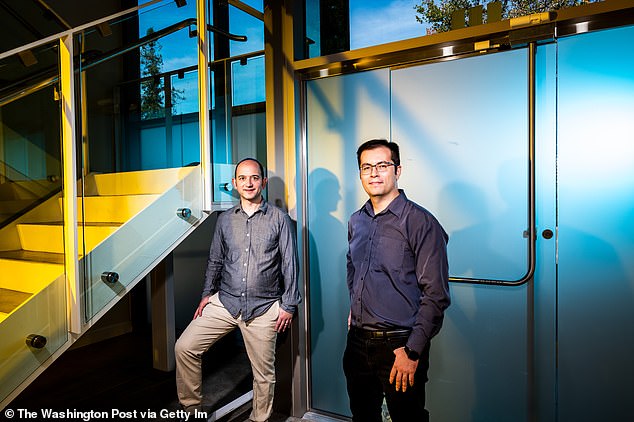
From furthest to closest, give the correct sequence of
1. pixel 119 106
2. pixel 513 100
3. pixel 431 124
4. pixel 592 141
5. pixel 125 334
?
1. pixel 125 334
2. pixel 119 106
3. pixel 431 124
4. pixel 513 100
5. pixel 592 141

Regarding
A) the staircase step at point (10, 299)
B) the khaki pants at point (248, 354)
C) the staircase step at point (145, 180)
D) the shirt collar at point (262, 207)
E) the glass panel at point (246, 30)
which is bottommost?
the khaki pants at point (248, 354)

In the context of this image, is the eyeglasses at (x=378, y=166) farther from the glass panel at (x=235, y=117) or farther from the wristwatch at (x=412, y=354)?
the glass panel at (x=235, y=117)

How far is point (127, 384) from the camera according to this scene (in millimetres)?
3566

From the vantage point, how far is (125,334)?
5.05m

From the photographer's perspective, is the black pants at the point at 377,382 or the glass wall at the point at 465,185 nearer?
the black pants at the point at 377,382

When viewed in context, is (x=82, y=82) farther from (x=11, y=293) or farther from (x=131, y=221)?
(x=11, y=293)

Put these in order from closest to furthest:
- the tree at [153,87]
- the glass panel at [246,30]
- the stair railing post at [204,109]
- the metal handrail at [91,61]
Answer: the metal handrail at [91,61] < the stair railing post at [204,109] < the tree at [153,87] < the glass panel at [246,30]

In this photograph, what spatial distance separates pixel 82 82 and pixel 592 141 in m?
2.42

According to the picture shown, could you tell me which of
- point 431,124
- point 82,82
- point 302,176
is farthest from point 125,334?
point 431,124

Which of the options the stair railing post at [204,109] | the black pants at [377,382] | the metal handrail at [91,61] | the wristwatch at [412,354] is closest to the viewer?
the wristwatch at [412,354]

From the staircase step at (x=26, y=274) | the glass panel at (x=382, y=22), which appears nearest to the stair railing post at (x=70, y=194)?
the staircase step at (x=26, y=274)

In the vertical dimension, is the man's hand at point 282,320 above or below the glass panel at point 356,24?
below

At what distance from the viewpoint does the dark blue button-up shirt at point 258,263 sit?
2.66 metres

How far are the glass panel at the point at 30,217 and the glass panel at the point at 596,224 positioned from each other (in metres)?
2.35
